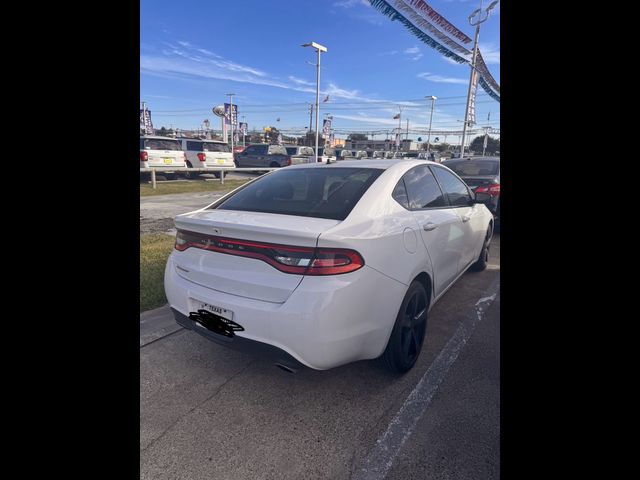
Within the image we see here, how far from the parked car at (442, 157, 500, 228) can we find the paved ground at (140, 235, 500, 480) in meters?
3.59

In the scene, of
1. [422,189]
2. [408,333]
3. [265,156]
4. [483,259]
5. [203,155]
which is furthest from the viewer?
[265,156]

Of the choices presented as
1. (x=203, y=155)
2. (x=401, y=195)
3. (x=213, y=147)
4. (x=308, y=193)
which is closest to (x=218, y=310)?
(x=308, y=193)

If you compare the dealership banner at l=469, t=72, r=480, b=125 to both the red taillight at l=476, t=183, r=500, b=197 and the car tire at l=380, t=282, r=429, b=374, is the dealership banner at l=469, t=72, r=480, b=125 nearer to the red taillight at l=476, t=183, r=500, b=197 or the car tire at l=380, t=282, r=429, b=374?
the red taillight at l=476, t=183, r=500, b=197

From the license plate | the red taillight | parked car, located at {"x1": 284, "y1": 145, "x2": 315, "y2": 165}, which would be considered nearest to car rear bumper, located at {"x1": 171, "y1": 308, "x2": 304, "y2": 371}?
the license plate

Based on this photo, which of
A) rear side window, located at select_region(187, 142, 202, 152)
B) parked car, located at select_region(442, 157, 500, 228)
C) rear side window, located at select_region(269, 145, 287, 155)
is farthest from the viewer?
rear side window, located at select_region(269, 145, 287, 155)

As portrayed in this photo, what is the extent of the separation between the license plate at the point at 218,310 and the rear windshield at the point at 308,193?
75 centimetres

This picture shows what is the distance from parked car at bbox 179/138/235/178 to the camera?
57.9 feet

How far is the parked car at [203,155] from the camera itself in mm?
17639

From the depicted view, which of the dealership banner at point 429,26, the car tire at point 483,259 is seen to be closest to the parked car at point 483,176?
the car tire at point 483,259

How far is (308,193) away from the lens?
9.47 ft

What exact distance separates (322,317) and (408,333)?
3.16 feet

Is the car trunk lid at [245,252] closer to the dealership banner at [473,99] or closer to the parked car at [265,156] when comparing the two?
the dealership banner at [473,99]

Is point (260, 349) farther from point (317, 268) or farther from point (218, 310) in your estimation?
point (317, 268)
